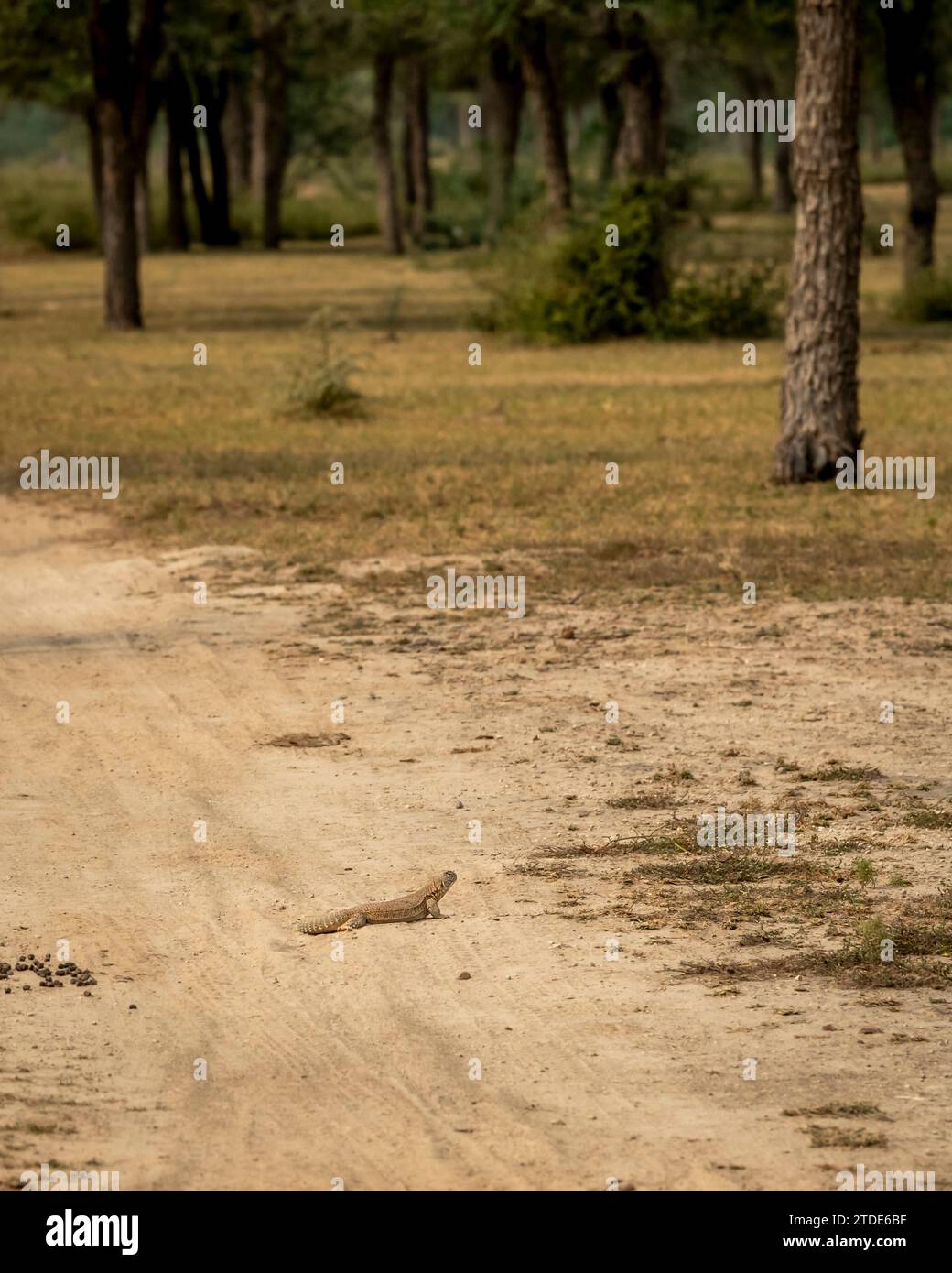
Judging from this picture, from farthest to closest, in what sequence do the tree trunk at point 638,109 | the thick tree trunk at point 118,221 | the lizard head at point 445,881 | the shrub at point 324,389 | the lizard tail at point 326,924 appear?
the tree trunk at point 638,109, the thick tree trunk at point 118,221, the shrub at point 324,389, the lizard head at point 445,881, the lizard tail at point 326,924

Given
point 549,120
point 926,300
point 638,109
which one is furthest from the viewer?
point 549,120

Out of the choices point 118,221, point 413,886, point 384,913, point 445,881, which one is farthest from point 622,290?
point 384,913

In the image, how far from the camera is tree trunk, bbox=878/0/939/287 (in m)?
26.3

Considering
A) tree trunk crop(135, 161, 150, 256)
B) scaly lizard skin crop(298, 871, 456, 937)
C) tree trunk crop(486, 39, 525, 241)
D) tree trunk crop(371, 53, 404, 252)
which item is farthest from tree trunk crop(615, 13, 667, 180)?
scaly lizard skin crop(298, 871, 456, 937)

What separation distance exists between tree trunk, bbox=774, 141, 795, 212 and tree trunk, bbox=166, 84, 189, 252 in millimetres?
14585

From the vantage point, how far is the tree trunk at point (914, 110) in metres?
26.3

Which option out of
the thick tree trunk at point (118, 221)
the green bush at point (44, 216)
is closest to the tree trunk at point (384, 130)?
the green bush at point (44, 216)

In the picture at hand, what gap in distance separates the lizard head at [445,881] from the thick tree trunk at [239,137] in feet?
165

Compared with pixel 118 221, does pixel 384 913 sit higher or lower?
lower

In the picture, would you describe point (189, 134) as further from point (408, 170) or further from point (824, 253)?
point (824, 253)

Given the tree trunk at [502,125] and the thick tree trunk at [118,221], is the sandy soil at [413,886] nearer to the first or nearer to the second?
the thick tree trunk at [118,221]

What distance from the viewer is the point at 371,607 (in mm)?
10727

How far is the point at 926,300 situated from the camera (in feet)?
89.2

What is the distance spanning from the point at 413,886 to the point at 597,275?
19.5 metres
